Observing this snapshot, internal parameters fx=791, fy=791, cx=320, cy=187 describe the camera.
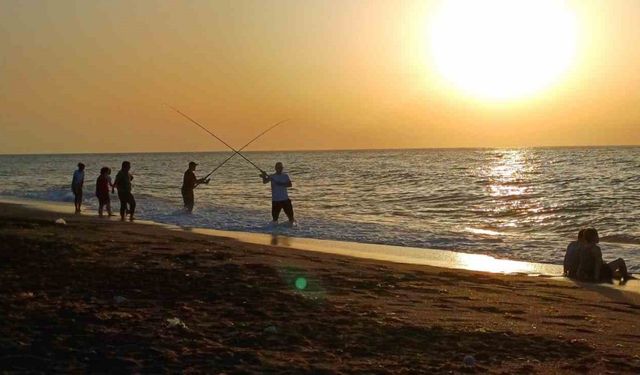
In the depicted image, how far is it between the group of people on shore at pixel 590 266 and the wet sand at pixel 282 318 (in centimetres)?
61

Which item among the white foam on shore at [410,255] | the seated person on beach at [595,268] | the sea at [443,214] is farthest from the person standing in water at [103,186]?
the seated person on beach at [595,268]

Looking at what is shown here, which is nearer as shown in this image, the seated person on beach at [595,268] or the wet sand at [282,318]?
the wet sand at [282,318]

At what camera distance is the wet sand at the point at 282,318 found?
497 centimetres

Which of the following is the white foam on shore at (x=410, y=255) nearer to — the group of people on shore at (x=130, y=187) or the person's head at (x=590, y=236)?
the person's head at (x=590, y=236)

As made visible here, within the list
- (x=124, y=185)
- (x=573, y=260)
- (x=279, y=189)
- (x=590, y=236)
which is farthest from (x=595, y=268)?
(x=124, y=185)

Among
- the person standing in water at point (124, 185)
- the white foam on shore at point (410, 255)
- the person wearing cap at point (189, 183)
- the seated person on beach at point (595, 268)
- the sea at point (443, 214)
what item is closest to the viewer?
the seated person on beach at point (595, 268)

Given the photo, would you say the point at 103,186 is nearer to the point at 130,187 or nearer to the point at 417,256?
the point at 130,187

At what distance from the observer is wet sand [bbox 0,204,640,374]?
16.3 feet

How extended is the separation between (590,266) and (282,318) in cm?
619

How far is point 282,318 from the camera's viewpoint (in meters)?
6.27

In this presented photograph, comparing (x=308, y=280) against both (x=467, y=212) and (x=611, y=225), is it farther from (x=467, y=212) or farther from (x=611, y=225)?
(x=467, y=212)

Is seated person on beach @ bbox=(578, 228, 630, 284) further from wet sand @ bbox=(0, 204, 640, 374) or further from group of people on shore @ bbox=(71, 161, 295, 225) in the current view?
group of people on shore @ bbox=(71, 161, 295, 225)

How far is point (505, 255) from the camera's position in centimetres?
1416

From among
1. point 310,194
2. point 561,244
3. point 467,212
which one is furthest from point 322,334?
point 310,194
